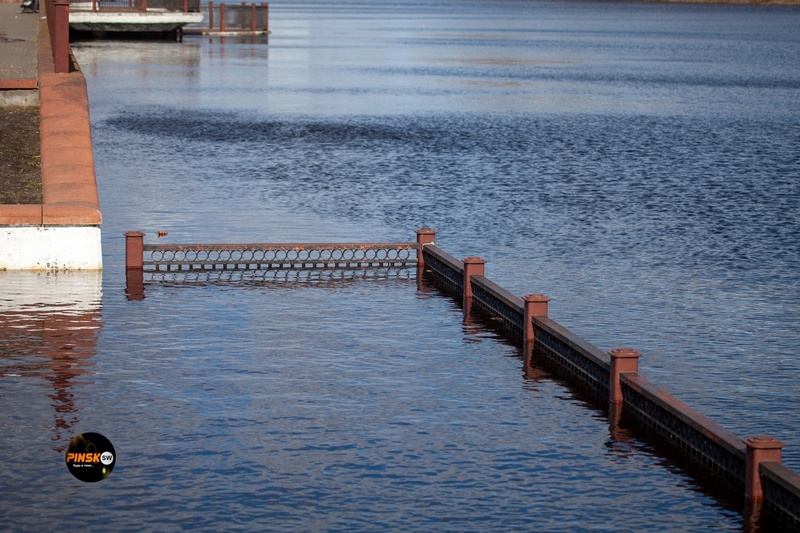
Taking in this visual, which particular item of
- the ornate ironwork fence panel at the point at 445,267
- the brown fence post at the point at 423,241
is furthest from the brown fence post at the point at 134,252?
the ornate ironwork fence panel at the point at 445,267

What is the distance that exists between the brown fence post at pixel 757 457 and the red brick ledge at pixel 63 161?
47.6 feet

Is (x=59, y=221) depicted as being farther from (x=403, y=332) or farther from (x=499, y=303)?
(x=499, y=303)

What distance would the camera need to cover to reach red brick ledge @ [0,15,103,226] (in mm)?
26109

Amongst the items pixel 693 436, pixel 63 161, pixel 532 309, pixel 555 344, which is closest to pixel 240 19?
pixel 63 161

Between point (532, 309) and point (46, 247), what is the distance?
968 cm

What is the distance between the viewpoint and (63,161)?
29.2 m

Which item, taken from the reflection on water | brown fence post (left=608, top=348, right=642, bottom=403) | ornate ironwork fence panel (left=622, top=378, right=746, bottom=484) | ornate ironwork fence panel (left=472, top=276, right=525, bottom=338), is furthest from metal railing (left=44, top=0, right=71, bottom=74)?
ornate ironwork fence panel (left=622, top=378, right=746, bottom=484)

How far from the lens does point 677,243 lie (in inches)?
1310

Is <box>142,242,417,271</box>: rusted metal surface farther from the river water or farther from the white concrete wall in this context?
the white concrete wall

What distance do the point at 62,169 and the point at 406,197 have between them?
13136mm

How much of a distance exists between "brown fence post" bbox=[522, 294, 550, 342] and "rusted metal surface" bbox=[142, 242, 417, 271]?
6125mm

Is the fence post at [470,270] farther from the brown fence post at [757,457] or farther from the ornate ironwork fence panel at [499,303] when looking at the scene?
the brown fence post at [757,457]

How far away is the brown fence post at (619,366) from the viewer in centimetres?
1922

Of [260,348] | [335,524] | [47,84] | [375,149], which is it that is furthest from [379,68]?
[335,524]
